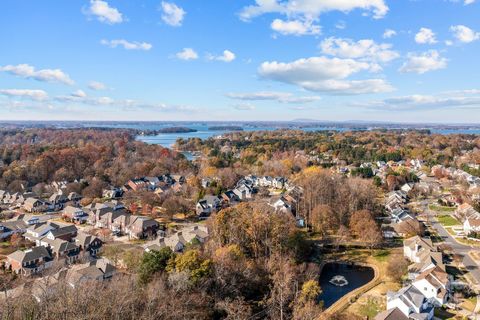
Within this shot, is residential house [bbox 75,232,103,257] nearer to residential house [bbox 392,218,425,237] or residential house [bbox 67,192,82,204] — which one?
residential house [bbox 67,192,82,204]

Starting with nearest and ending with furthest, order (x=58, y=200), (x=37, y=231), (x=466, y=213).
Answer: (x=37, y=231) → (x=466, y=213) → (x=58, y=200)

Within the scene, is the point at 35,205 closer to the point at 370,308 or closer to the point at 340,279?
the point at 340,279

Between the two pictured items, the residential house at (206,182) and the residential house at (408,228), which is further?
the residential house at (206,182)

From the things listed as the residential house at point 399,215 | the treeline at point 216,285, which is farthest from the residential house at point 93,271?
the residential house at point 399,215

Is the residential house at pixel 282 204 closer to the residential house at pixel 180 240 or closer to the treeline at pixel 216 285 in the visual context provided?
the treeline at pixel 216 285

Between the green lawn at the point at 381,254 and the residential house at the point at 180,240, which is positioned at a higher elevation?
the residential house at the point at 180,240

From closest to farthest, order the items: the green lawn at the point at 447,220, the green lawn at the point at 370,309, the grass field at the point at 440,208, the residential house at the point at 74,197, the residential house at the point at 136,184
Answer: the green lawn at the point at 370,309 → the green lawn at the point at 447,220 → the grass field at the point at 440,208 → the residential house at the point at 74,197 → the residential house at the point at 136,184

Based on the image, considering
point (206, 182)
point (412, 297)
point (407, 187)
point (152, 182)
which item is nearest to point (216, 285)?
point (412, 297)
